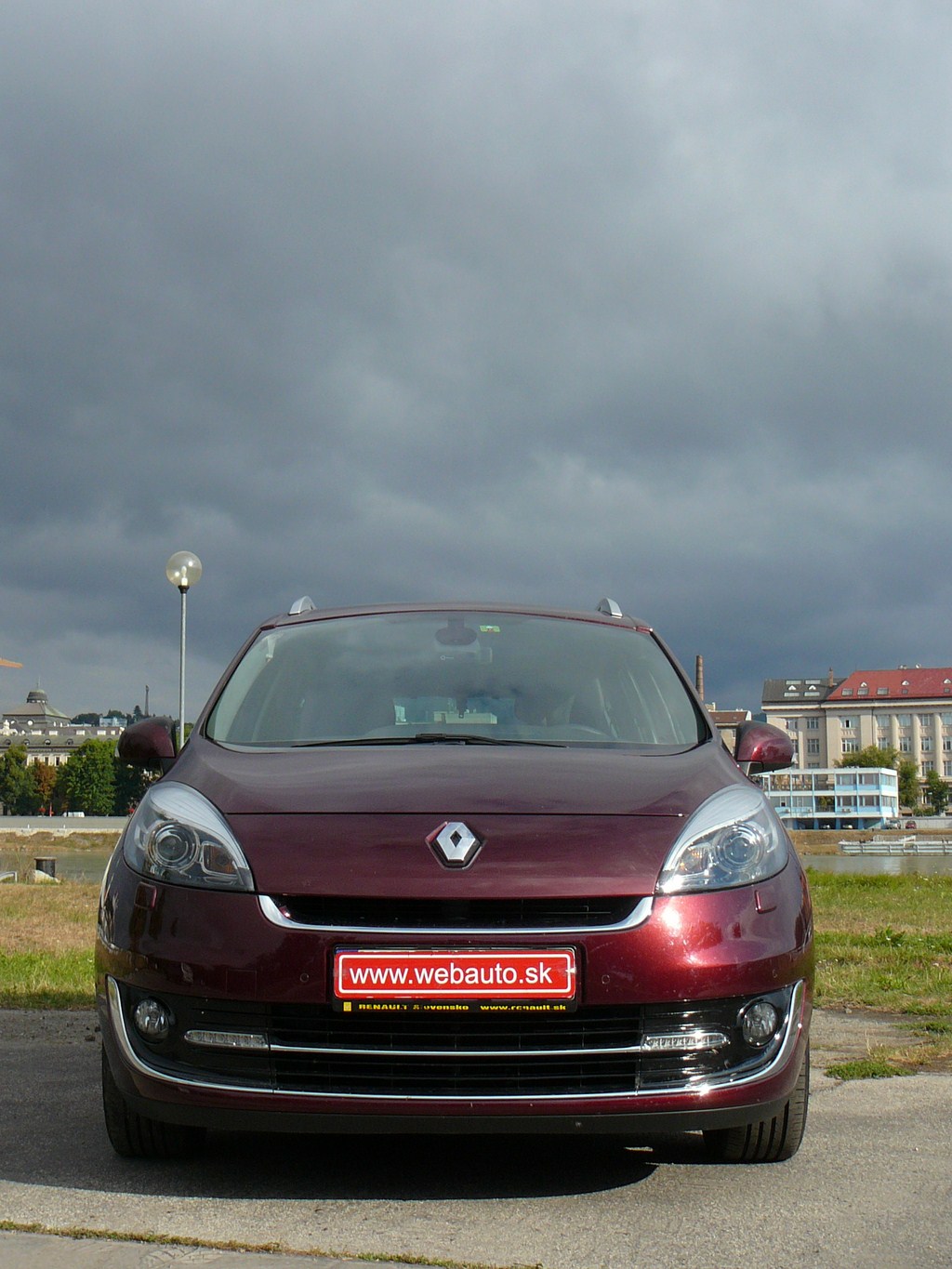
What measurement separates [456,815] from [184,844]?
2.19ft

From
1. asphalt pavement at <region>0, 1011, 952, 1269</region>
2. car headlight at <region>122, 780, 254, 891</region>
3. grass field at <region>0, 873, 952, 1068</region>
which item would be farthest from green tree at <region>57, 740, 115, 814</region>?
car headlight at <region>122, 780, 254, 891</region>

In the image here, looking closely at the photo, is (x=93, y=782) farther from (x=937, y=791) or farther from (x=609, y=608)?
(x=609, y=608)

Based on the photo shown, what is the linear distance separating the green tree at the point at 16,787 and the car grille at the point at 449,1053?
162 meters

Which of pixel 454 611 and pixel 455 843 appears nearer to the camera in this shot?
pixel 455 843

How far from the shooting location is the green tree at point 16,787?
15662 centimetres

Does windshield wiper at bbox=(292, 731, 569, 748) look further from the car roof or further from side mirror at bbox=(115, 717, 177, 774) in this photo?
the car roof

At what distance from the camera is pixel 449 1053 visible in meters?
3.09

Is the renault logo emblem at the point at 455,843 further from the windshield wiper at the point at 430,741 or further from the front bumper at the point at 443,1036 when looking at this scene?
the windshield wiper at the point at 430,741

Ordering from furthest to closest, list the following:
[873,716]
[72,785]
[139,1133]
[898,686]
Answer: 1. [898,686]
2. [873,716]
3. [72,785]
4. [139,1133]

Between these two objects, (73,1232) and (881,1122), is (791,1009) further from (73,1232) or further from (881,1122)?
(73,1232)

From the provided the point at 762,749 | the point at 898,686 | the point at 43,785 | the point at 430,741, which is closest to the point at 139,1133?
the point at 430,741

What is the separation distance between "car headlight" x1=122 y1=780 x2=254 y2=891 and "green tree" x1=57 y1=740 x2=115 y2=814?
14772cm

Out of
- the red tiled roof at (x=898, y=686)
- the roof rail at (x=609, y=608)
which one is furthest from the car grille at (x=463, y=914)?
the red tiled roof at (x=898, y=686)

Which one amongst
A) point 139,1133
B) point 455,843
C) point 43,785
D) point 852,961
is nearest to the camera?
point 455,843
